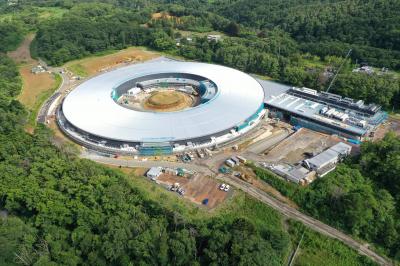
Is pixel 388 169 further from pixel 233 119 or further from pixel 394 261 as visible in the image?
pixel 233 119

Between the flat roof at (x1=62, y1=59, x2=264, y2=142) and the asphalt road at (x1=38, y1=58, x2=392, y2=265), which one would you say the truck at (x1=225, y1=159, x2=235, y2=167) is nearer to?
the asphalt road at (x1=38, y1=58, x2=392, y2=265)

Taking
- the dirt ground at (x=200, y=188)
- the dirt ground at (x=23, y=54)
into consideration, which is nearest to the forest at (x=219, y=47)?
the dirt ground at (x=23, y=54)

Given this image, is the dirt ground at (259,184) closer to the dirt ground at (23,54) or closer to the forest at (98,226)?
the forest at (98,226)

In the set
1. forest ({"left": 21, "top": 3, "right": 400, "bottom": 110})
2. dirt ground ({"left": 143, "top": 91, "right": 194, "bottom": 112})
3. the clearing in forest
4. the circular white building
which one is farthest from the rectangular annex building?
the clearing in forest

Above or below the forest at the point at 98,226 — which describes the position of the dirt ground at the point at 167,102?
below

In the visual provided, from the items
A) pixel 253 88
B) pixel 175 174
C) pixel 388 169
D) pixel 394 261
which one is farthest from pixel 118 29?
pixel 394 261

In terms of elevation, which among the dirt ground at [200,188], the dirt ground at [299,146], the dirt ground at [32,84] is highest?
the dirt ground at [299,146]
